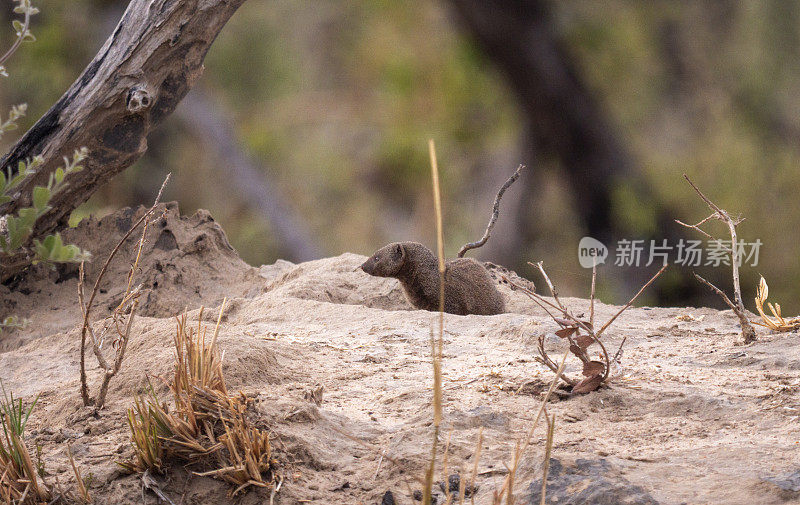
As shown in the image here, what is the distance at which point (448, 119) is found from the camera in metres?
7.82

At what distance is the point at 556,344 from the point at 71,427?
123 cm

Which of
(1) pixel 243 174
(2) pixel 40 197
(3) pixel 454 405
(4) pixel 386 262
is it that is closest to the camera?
(2) pixel 40 197

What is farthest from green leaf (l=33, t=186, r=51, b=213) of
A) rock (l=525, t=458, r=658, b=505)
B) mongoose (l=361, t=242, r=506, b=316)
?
mongoose (l=361, t=242, r=506, b=316)

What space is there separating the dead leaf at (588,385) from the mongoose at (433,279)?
1.20m

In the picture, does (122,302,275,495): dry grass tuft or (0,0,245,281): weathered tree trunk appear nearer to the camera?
(122,302,275,495): dry grass tuft

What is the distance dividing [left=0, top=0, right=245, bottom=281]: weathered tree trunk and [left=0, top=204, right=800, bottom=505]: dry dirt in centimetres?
62

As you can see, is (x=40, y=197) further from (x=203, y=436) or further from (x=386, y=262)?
(x=386, y=262)

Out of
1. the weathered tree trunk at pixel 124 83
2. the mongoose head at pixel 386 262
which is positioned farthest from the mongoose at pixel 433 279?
the weathered tree trunk at pixel 124 83

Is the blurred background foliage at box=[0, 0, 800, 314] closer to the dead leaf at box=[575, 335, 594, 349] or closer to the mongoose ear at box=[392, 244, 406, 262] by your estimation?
the mongoose ear at box=[392, 244, 406, 262]

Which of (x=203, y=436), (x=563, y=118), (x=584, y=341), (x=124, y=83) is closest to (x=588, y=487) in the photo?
(x=584, y=341)

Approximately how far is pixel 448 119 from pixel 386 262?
5078 millimetres

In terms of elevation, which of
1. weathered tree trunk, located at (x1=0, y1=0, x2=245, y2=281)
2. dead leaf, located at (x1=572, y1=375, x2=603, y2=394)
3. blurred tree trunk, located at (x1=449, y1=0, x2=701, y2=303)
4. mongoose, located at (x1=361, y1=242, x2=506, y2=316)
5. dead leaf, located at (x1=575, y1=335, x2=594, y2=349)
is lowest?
dead leaf, located at (x1=572, y1=375, x2=603, y2=394)

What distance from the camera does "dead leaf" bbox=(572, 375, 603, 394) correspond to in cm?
172

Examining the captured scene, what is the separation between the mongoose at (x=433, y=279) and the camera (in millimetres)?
2932
